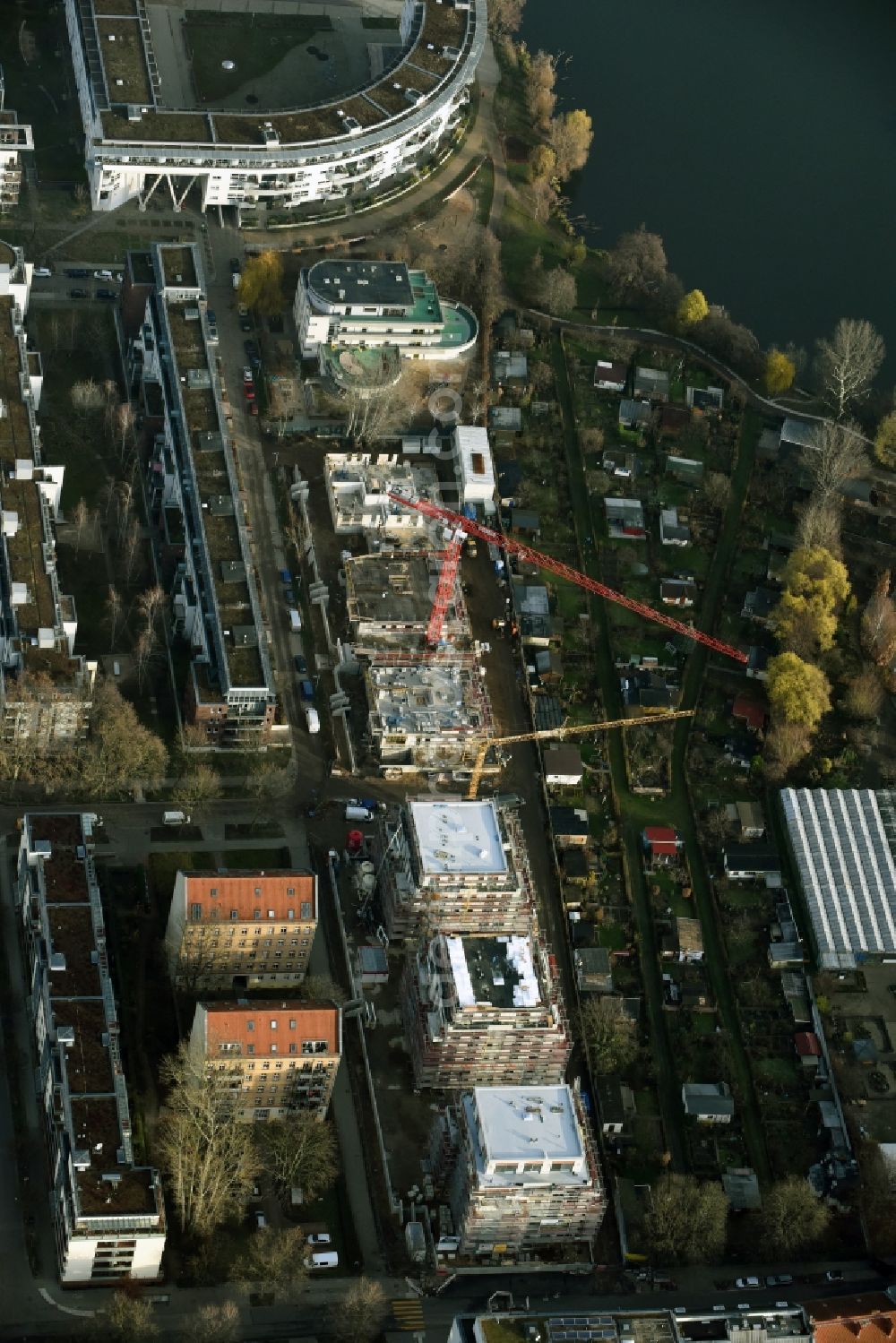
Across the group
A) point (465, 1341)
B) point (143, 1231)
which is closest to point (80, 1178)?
point (143, 1231)

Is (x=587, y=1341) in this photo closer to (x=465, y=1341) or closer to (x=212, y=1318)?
(x=465, y=1341)

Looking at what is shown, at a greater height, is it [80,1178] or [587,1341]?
[80,1178]

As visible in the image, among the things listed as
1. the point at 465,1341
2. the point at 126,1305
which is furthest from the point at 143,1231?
the point at 465,1341

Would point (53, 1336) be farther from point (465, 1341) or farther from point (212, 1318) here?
point (465, 1341)

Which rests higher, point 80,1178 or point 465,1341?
point 80,1178

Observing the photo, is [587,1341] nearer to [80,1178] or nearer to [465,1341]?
[465,1341]
